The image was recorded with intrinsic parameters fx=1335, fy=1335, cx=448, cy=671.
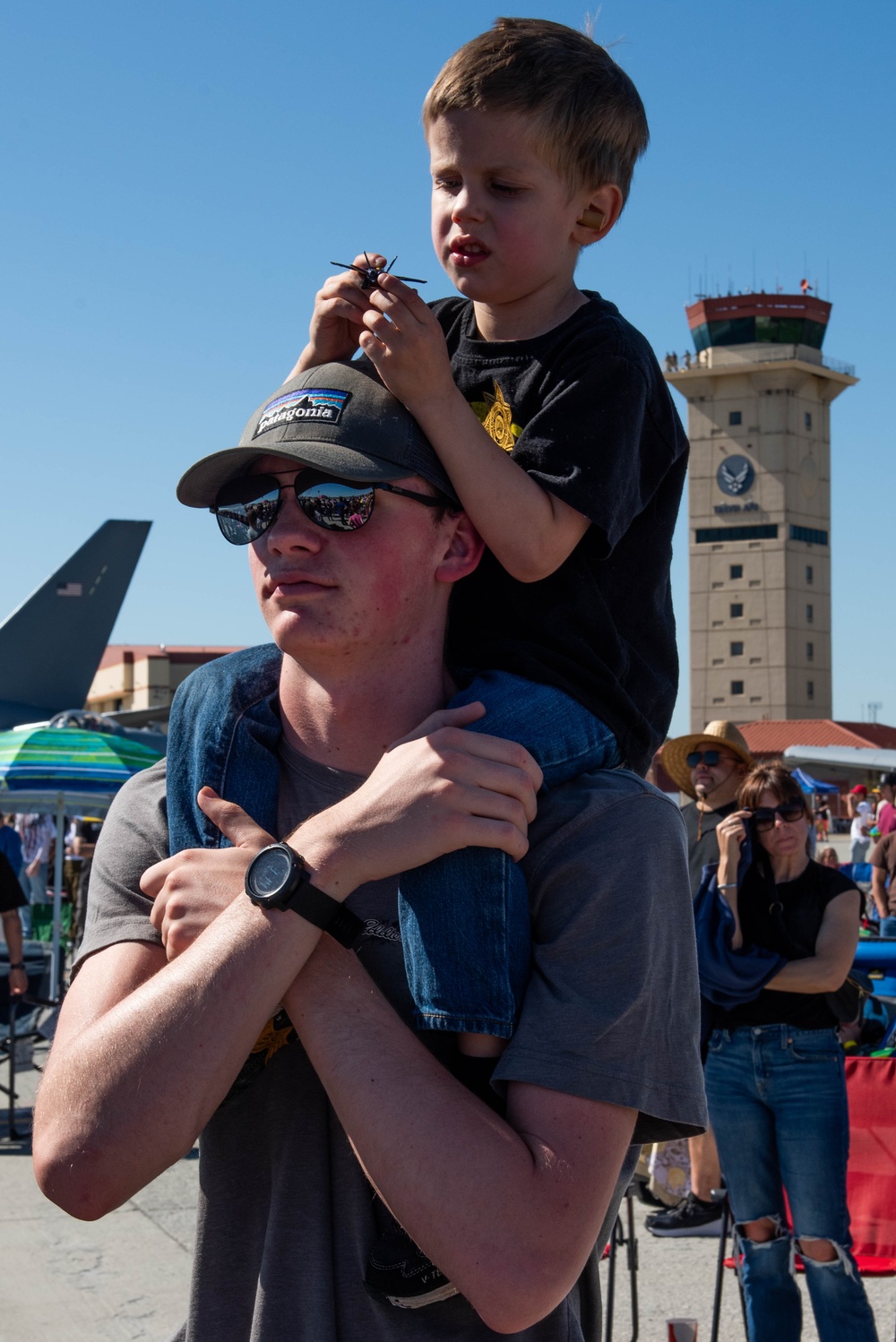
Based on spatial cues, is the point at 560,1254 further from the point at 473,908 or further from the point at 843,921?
the point at 843,921

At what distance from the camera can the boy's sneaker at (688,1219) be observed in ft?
21.8

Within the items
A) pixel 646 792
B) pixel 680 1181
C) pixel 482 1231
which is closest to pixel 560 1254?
pixel 482 1231

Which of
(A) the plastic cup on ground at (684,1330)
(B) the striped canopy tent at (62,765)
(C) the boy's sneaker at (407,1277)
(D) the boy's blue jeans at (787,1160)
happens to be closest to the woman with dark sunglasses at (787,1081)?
(D) the boy's blue jeans at (787,1160)

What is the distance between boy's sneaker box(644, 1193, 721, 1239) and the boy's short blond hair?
5.66m

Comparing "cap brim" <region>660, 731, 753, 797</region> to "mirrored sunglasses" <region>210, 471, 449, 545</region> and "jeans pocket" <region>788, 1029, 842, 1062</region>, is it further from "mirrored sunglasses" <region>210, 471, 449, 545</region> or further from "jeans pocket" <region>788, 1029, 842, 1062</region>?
"mirrored sunglasses" <region>210, 471, 449, 545</region>

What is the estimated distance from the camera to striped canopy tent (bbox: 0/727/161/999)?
1005 cm

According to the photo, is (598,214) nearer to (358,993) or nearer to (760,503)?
(358,993)

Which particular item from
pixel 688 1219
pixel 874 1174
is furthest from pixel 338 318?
pixel 688 1219

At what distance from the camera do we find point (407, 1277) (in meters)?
1.73

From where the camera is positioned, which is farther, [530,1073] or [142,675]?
[142,675]

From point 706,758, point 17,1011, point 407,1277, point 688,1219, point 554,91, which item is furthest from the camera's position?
point 17,1011

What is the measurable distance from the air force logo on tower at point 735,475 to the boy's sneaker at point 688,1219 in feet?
308

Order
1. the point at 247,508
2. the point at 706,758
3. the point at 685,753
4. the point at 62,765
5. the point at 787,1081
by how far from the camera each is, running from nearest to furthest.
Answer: the point at 247,508 → the point at 787,1081 → the point at 706,758 → the point at 685,753 → the point at 62,765

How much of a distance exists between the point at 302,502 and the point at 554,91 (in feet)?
2.79
